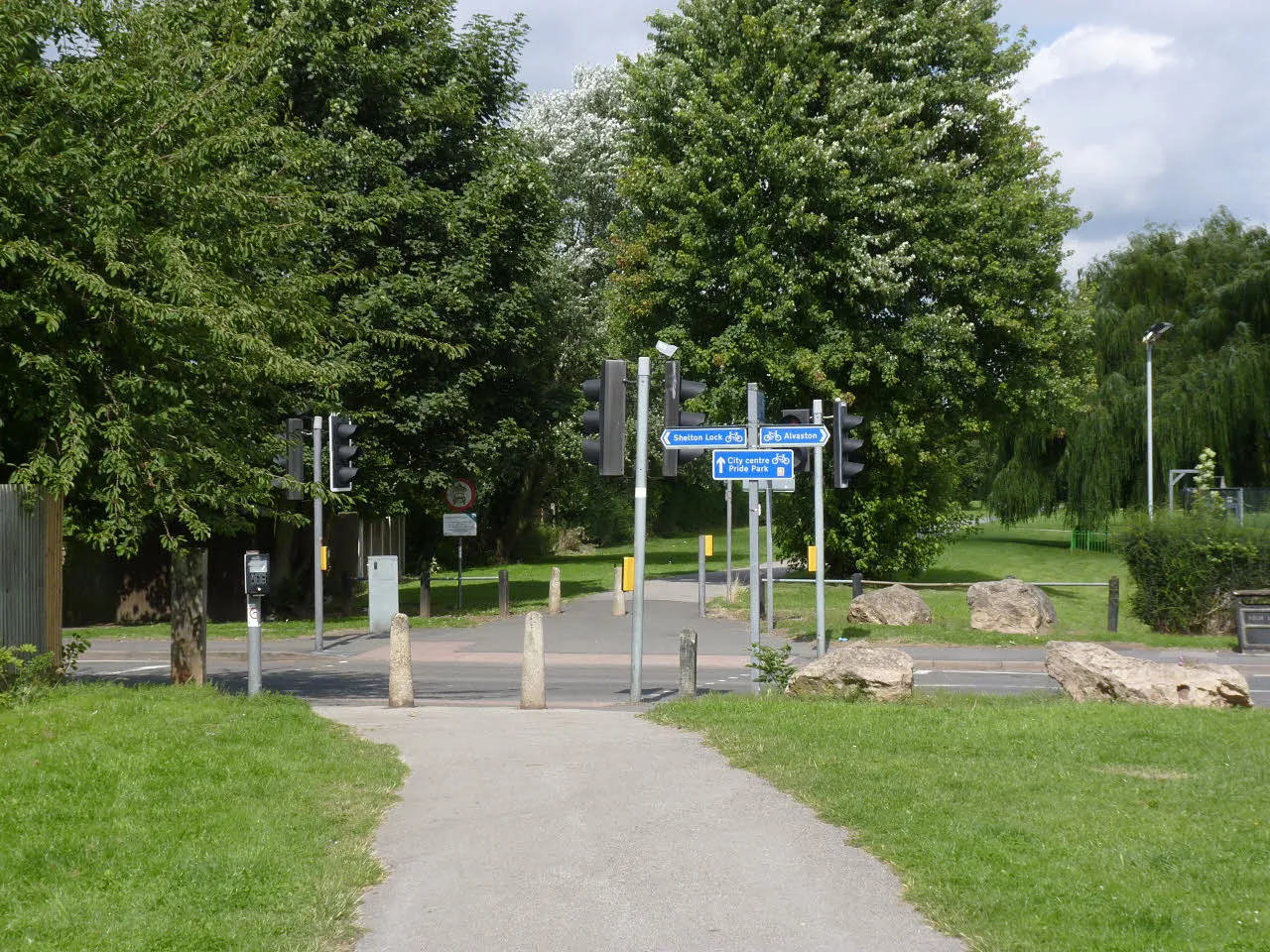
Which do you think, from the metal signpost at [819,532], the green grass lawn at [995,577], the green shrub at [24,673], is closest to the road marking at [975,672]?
the metal signpost at [819,532]

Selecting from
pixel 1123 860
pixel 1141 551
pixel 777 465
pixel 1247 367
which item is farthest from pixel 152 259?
pixel 1247 367

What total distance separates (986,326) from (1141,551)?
983 centimetres

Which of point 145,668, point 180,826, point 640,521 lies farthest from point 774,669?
point 145,668

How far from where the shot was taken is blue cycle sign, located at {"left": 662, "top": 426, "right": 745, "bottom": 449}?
14844 millimetres

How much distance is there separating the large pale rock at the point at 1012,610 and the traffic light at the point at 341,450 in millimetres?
11720

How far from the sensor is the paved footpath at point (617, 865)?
588 centimetres

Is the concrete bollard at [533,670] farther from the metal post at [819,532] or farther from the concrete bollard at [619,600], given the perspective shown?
the concrete bollard at [619,600]

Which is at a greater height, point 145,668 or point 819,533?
point 819,533

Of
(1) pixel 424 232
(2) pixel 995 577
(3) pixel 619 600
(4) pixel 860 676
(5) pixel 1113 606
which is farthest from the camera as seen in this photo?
(2) pixel 995 577

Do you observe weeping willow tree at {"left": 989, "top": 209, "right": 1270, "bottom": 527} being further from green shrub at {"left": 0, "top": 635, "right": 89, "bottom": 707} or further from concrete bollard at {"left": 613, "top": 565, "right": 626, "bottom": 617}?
green shrub at {"left": 0, "top": 635, "right": 89, "bottom": 707}

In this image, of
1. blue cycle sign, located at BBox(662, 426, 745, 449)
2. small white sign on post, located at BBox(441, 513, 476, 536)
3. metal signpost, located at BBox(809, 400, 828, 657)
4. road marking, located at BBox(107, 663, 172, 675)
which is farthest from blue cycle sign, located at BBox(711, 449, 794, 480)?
small white sign on post, located at BBox(441, 513, 476, 536)

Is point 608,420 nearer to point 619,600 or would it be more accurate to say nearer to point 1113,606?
point 1113,606

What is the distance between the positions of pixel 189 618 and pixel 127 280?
472 centimetres

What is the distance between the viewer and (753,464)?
1509cm
